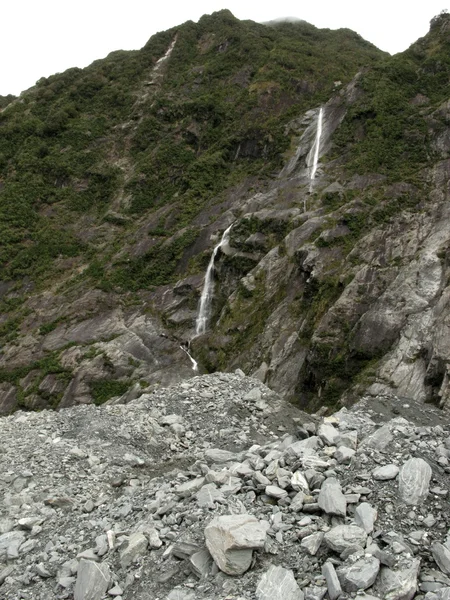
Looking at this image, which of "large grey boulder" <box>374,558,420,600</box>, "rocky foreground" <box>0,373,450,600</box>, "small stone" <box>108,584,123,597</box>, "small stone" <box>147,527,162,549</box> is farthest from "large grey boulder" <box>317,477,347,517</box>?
"small stone" <box>108,584,123,597</box>

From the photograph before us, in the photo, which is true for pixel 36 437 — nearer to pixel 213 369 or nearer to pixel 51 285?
pixel 213 369

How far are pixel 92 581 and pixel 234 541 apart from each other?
6.03 feet

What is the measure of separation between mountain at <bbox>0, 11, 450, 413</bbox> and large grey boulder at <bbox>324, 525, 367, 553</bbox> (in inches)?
449

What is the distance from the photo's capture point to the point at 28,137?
176 ft

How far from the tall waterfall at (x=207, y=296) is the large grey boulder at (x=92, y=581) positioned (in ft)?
78.8

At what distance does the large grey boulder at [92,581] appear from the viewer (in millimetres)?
5762

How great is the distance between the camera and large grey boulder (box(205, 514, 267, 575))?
212 inches

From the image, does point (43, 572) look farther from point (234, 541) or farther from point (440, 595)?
point (440, 595)

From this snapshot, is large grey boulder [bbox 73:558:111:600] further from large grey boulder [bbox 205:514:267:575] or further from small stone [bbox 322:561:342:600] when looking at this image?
small stone [bbox 322:561:342:600]

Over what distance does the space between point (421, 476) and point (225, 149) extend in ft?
139

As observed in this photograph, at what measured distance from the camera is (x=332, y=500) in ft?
19.3

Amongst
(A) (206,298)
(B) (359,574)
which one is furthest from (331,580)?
(A) (206,298)

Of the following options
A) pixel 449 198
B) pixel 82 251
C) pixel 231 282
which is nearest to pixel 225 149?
pixel 82 251

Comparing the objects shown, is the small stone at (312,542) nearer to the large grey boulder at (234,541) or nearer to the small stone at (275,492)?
the large grey boulder at (234,541)
